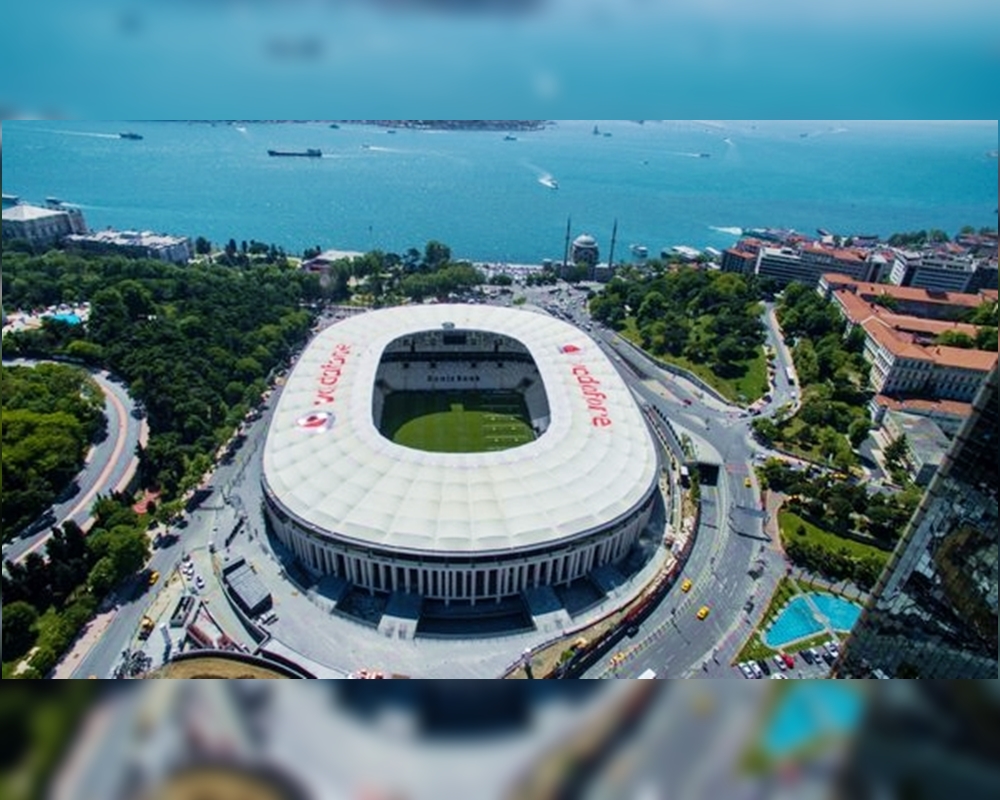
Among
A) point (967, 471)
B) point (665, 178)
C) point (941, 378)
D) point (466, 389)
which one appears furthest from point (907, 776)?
point (665, 178)

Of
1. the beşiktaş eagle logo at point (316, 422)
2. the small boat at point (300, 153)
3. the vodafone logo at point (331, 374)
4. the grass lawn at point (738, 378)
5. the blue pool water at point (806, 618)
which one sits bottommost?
the blue pool water at point (806, 618)

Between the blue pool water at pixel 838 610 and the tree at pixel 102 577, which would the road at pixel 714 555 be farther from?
the tree at pixel 102 577

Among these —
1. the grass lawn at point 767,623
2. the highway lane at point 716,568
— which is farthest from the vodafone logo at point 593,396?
the grass lawn at point 767,623

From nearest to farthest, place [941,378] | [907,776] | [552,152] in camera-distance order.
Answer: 1. [907,776]
2. [941,378]
3. [552,152]

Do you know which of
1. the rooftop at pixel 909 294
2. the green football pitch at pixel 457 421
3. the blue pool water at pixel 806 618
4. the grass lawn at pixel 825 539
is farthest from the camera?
the rooftop at pixel 909 294

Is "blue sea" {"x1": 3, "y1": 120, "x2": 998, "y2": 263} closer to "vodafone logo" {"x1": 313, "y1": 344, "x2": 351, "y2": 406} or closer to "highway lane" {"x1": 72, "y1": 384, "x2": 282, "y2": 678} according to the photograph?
"vodafone logo" {"x1": 313, "y1": 344, "x2": 351, "y2": 406}

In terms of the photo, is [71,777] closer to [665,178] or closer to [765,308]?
[765,308]
